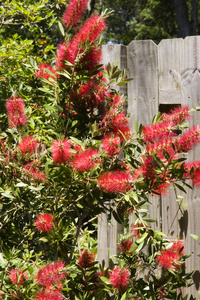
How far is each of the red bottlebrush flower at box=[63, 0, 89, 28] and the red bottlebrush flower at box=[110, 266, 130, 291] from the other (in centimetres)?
98

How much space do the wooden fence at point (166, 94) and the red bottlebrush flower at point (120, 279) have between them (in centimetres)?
59

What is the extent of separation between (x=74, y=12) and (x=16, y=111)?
0.45 metres

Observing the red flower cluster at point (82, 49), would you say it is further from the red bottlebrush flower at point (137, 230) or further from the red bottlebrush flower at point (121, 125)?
the red bottlebrush flower at point (137, 230)

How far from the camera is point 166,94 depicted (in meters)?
2.13

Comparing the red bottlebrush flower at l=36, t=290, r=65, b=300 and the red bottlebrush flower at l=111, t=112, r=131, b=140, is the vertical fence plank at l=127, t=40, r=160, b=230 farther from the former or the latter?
the red bottlebrush flower at l=36, t=290, r=65, b=300

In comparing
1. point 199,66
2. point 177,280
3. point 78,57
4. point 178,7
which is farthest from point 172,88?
point 178,7

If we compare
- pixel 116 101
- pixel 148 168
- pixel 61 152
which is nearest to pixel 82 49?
pixel 116 101

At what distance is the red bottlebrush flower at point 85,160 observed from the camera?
1330 millimetres

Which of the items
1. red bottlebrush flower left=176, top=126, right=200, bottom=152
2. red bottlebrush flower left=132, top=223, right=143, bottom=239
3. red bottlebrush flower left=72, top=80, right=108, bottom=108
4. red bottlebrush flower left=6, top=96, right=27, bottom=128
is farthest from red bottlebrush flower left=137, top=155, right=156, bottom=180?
red bottlebrush flower left=6, top=96, right=27, bottom=128

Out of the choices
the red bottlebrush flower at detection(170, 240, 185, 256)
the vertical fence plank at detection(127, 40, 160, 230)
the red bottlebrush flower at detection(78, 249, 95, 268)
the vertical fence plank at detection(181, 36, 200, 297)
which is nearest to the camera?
the red bottlebrush flower at detection(78, 249, 95, 268)

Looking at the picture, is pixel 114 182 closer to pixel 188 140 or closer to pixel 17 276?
pixel 188 140

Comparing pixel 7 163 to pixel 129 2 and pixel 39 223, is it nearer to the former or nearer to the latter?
pixel 39 223

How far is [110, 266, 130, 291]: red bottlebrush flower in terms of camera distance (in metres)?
1.50

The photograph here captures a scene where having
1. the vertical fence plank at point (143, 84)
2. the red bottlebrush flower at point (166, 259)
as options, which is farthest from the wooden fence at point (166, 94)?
the red bottlebrush flower at point (166, 259)
